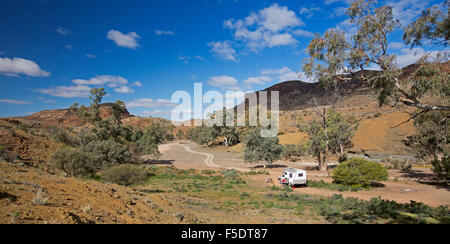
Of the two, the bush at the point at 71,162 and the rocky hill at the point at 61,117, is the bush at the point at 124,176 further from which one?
the rocky hill at the point at 61,117

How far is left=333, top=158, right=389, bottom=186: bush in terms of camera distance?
18.0 meters

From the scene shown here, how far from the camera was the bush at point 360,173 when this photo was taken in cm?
1803

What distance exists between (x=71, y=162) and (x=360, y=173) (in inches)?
942

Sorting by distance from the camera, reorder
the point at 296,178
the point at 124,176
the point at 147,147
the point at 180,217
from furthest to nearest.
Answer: the point at 147,147, the point at 296,178, the point at 124,176, the point at 180,217

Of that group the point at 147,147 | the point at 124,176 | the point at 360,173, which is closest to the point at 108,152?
the point at 147,147

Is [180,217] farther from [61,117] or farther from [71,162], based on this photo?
[61,117]

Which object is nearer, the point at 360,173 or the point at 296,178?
the point at 360,173

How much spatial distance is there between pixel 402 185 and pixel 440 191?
303 centimetres

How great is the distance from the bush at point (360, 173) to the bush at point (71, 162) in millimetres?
22235

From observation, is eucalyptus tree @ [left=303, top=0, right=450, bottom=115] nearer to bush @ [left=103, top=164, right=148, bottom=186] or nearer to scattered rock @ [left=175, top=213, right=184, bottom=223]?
scattered rock @ [left=175, top=213, right=184, bottom=223]

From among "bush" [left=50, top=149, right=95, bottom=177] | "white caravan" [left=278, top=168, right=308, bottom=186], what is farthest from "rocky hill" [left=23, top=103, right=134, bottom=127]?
"white caravan" [left=278, top=168, right=308, bottom=186]

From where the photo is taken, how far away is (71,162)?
16297 millimetres
